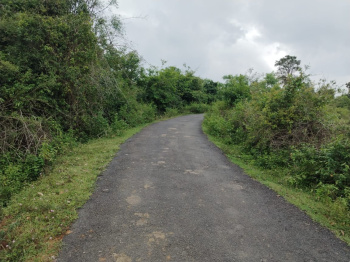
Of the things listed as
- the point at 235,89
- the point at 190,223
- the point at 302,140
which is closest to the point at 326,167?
the point at 302,140

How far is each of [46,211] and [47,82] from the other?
5.94m

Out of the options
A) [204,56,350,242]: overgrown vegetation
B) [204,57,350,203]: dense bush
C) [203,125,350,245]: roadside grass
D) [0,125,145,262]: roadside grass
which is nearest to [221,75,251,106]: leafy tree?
[204,56,350,242]: overgrown vegetation

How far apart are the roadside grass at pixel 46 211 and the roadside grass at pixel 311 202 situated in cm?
435

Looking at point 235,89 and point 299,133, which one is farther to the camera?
point 235,89

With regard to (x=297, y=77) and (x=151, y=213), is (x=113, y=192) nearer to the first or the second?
(x=151, y=213)

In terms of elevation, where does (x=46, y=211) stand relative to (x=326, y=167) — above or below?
below

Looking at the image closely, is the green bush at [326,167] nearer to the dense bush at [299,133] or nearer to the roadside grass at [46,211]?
the dense bush at [299,133]

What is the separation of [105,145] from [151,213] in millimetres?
5655

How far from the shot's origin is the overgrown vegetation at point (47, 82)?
640 centimetres

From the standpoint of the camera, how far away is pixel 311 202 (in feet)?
16.3

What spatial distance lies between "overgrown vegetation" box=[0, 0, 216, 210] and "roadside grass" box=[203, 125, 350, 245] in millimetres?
5909

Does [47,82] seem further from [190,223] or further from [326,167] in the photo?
[326,167]

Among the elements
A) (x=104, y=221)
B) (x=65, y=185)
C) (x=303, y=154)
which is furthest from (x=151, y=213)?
(x=303, y=154)

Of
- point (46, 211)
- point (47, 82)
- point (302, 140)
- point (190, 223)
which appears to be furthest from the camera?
point (47, 82)
